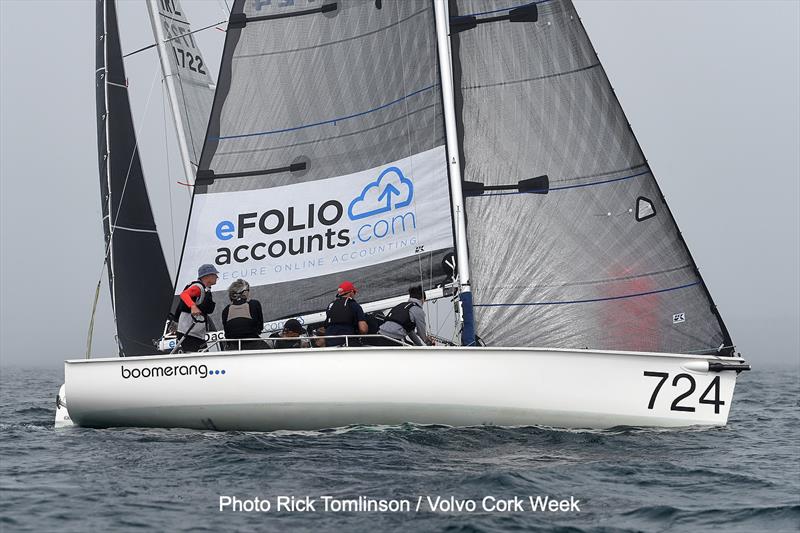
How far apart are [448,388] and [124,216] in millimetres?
8613

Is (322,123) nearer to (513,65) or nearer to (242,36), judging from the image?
(242,36)

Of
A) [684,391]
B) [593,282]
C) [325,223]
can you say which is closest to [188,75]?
[325,223]

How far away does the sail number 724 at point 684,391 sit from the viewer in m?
10.8

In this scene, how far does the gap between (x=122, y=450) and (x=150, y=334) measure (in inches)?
259

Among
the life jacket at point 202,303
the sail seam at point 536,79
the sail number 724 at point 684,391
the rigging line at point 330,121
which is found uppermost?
the sail seam at point 536,79

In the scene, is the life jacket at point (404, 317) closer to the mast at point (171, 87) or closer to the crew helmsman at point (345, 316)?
the crew helmsman at point (345, 316)

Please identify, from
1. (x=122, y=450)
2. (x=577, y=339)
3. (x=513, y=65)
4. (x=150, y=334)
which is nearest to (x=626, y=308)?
(x=577, y=339)

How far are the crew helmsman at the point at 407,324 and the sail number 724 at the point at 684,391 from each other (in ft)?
8.60

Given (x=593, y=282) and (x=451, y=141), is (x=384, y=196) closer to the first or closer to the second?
(x=451, y=141)

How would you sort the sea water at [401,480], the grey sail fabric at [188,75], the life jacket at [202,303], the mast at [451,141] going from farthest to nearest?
1. the grey sail fabric at [188,75]
2. the mast at [451,141]
3. the life jacket at [202,303]
4. the sea water at [401,480]

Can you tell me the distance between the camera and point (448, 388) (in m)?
10.6

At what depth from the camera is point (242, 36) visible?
13.4 meters

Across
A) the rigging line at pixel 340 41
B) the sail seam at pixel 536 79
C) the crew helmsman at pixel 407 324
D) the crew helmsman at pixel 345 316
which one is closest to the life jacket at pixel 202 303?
the crew helmsman at pixel 345 316

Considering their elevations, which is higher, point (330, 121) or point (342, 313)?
point (330, 121)
